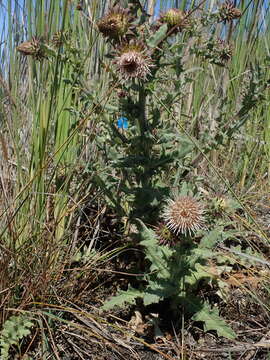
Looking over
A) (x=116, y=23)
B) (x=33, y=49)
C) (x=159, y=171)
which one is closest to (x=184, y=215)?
(x=159, y=171)

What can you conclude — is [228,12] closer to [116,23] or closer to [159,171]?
A: [116,23]

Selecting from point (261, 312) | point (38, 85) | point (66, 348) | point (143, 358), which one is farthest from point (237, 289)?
point (38, 85)

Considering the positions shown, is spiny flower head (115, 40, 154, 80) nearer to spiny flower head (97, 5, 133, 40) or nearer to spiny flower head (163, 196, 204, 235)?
spiny flower head (97, 5, 133, 40)

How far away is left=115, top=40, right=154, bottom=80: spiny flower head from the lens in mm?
1338

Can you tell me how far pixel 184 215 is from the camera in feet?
4.12

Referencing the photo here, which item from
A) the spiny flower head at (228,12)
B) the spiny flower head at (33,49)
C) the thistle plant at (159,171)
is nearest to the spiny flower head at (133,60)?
the thistle plant at (159,171)

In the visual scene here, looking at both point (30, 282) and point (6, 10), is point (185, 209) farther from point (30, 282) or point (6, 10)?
point (6, 10)

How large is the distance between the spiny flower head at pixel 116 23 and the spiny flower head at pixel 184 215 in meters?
0.54

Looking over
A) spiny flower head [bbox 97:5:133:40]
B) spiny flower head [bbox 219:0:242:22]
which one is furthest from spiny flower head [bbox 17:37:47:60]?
spiny flower head [bbox 219:0:242:22]

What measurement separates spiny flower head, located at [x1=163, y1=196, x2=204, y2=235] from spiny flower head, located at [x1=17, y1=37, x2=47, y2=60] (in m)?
0.71

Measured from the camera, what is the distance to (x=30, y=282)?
140 centimetres

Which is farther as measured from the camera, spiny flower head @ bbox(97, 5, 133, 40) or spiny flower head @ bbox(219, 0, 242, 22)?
spiny flower head @ bbox(219, 0, 242, 22)

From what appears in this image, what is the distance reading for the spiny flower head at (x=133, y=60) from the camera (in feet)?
4.39

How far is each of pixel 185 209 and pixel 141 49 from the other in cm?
50
